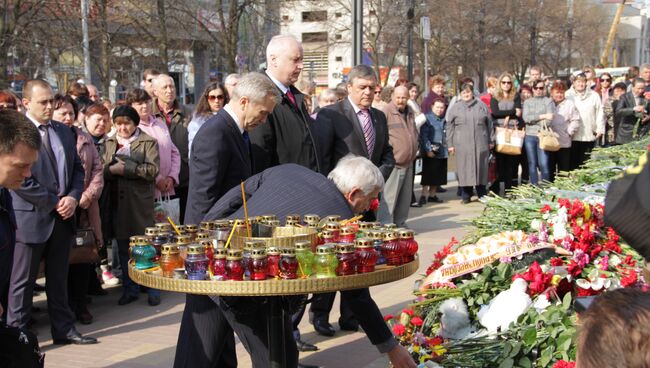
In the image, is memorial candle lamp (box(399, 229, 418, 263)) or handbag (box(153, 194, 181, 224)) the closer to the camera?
memorial candle lamp (box(399, 229, 418, 263))

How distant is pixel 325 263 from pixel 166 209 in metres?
5.25

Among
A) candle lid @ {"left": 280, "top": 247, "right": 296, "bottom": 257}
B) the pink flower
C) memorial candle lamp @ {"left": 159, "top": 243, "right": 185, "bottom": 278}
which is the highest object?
candle lid @ {"left": 280, "top": 247, "right": 296, "bottom": 257}

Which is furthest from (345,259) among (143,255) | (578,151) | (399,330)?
(578,151)

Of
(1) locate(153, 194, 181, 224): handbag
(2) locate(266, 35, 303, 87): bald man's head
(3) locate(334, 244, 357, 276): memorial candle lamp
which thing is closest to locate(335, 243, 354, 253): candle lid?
(3) locate(334, 244, 357, 276): memorial candle lamp

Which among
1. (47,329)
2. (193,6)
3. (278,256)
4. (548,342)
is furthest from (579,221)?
(193,6)

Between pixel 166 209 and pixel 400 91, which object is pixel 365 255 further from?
pixel 400 91

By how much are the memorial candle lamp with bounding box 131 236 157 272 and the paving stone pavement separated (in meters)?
2.46

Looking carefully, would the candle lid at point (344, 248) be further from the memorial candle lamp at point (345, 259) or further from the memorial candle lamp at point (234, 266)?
the memorial candle lamp at point (234, 266)

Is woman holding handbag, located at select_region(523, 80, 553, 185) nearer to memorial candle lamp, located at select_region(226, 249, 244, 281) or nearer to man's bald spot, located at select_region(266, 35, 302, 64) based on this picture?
man's bald spot, located at select_region(266, 35, 302, 64)

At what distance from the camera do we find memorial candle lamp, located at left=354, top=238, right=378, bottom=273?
11.6ft

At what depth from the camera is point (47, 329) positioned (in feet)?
23.7

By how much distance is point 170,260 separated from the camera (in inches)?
143

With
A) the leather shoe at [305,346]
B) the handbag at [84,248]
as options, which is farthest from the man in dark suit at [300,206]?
the handbag at [84,248]

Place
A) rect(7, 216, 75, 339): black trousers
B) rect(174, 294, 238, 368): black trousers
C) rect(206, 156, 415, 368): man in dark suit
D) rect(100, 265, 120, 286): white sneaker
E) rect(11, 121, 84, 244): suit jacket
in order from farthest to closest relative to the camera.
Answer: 1. rect(100, 265, 120, 286): white sneaker
2. rect(7, 216, 75, 339): black trousers
3. rect(11, 121, 84, 244): suit jacket
4. rect(174, 294, 238, 368): black trousers
5. rect(206, 156, 415, 368): man in dark suit
